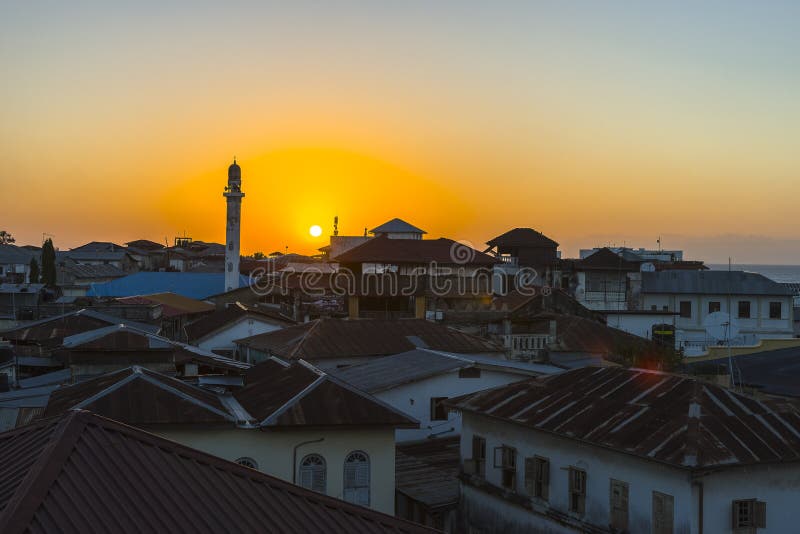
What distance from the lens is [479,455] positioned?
2064cm

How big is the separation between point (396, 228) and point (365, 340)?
44219mm

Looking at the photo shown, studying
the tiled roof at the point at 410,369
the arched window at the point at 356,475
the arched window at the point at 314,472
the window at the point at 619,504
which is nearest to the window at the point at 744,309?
the tiled roof at the point at 410,369

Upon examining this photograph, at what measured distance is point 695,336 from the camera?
6341 centimetres

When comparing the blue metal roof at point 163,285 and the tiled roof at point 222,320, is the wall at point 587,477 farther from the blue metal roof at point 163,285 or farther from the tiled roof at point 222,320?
the blue metal roof at point 163,285

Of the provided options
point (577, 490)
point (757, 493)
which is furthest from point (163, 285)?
point (757, 493)

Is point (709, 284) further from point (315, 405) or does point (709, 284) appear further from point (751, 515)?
point (315, 405)

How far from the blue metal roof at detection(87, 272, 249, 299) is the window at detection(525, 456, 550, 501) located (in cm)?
4919

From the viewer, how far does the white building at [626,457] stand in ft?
49.4

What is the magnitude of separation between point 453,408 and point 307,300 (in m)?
43.3

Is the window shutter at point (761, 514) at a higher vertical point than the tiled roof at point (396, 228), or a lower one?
lower

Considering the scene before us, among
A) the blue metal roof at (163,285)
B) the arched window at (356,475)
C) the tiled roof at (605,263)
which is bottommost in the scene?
the arched window at (356,475)

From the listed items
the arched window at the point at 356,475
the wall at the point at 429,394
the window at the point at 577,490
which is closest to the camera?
the window at the point at 577,490

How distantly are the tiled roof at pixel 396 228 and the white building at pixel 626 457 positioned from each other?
57477 millimetres

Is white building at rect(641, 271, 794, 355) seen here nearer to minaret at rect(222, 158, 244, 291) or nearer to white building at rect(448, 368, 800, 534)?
minaret at rect(222, 158, 244, 291)
